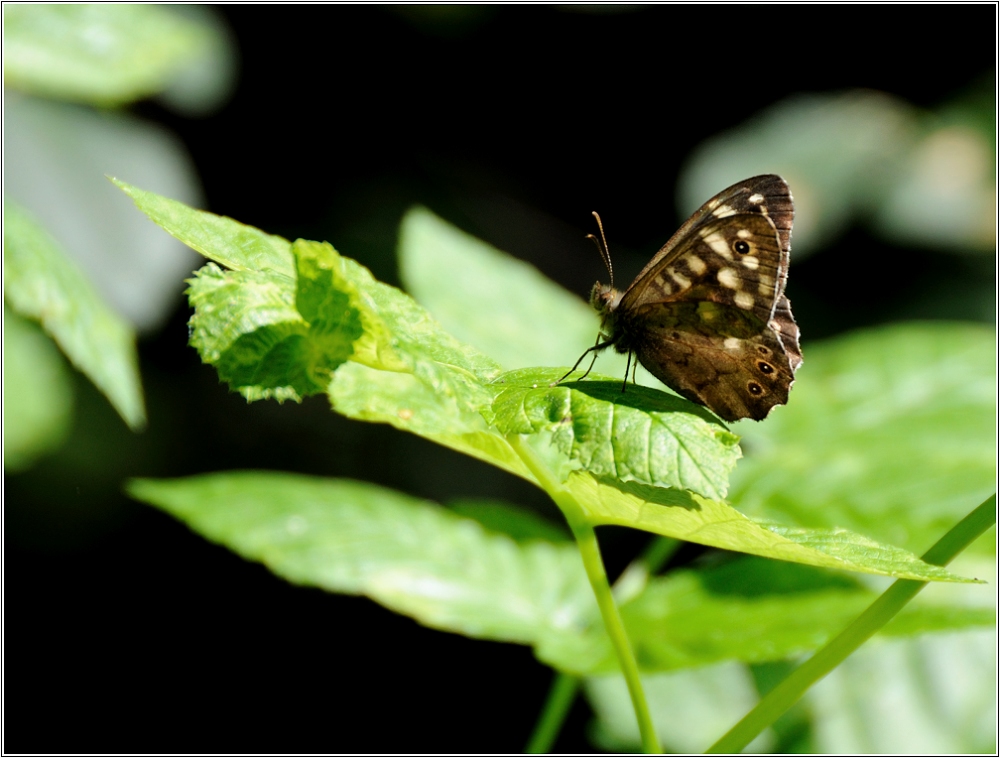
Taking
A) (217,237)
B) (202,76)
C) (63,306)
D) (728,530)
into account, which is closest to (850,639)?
(728,530)

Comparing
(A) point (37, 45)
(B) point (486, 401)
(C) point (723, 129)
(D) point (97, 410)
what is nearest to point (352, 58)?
(C) point (723, 129)

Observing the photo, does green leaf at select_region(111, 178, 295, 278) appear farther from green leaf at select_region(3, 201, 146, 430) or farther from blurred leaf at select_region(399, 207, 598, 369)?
blurred leaf at select_region(399, 207, 598, 369)

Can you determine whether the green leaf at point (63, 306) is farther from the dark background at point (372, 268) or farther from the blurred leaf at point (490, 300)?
the dark background at point (372, 268)

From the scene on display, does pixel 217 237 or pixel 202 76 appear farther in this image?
pixel 202 76

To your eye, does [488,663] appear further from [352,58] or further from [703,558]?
[352,58]

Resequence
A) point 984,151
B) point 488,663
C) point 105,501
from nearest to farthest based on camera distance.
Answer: point 488,663
point 105,501
point 984,151

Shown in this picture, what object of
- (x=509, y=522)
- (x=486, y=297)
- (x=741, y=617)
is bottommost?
(x=509, y=522)

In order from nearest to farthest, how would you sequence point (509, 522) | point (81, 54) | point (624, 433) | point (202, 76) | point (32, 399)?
1. point (624, 433)
2. point (509, 522)
3. point (81, 54)
4. point (32, 399)
5. point (202, 76)

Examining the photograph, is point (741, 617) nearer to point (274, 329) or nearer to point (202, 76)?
point (274, 329)
